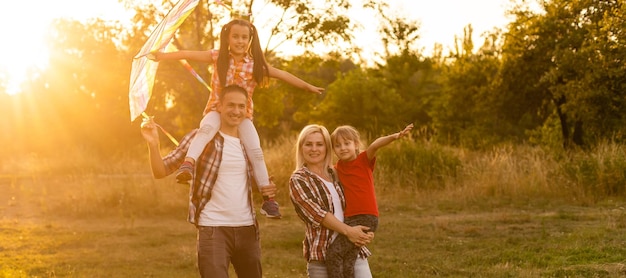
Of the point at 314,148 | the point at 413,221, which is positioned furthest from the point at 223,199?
the point at 413,221

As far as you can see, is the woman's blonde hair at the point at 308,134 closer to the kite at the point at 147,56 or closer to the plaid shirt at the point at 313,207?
the plaid shirt at the point at 313,207

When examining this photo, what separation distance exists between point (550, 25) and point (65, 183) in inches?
597

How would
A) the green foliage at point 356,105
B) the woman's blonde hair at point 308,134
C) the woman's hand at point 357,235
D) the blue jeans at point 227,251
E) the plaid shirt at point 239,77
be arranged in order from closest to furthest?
the blue jeans at point 227,251, the woman's hand at point 357,235, the woman's blonde hair at point 308,134, the plaid shirt at point 239,77, the green foliage at point 356,105

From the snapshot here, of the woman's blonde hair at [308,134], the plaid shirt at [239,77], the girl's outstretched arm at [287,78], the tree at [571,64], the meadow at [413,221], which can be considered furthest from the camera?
the tree at [571,64]

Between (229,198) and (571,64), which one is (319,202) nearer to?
(229,198)

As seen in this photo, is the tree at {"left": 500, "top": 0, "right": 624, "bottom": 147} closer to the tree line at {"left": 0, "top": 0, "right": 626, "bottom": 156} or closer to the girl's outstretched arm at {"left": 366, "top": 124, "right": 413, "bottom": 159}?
the tree line at {"left": 0, "top": 0, "right": 626, "bottom": 156}

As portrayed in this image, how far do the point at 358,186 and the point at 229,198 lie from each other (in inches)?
29.4

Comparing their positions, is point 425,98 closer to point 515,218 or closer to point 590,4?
point 590,4

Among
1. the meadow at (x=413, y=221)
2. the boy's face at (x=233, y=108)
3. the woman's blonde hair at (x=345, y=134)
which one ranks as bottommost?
the meadow at (x=413, y=221)

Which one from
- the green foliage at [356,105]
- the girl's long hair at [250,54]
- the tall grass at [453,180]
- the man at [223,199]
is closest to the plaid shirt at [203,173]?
the man at [223,199]

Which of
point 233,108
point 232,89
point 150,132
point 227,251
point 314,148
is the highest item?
point 232,89

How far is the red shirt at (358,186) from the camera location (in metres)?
4.59

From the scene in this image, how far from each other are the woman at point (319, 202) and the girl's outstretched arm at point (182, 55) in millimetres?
780

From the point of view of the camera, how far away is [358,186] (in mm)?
4617
